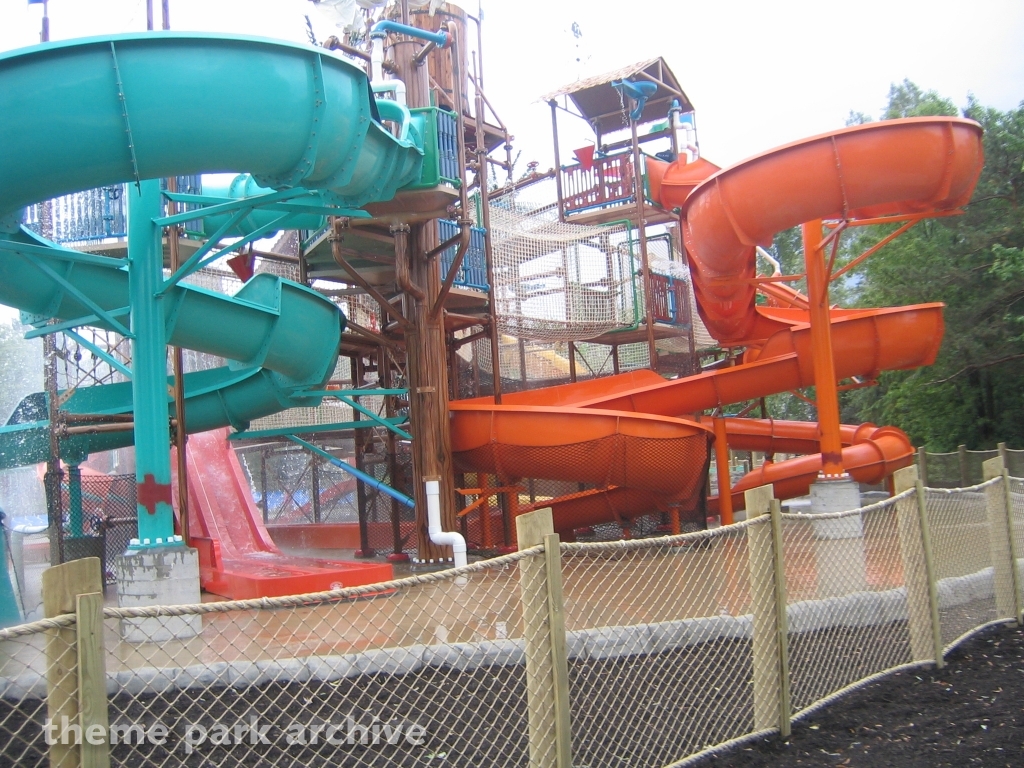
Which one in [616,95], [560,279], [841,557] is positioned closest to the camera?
[841,557]

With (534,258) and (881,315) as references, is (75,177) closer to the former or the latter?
(534,258)

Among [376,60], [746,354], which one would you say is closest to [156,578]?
[376,60]

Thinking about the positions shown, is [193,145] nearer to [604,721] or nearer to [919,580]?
[604,721]

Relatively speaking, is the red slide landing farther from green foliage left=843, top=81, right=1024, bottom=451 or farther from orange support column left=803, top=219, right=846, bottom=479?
green foliage left=843, top=81, right=1024, bottom=451

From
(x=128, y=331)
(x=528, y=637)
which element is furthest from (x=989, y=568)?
(x=128, y=331)

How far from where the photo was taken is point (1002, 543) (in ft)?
21.9

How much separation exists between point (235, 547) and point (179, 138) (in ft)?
20.0

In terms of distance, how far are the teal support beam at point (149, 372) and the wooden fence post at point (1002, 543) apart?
21.0 ft

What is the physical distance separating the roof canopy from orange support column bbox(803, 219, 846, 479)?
252 inches

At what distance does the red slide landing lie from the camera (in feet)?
25.4

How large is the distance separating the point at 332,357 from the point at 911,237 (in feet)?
50.1

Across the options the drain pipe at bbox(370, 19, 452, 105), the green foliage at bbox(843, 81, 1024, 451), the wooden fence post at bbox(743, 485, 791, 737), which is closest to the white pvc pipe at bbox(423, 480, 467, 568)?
the drain pipe at bbox(370, 19, 452, 105)

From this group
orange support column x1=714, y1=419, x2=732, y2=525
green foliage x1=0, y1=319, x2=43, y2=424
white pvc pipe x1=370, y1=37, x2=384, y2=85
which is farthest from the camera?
green foliage x1=0, y1=319, x2=43, y2=424

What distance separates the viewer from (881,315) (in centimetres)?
1098
